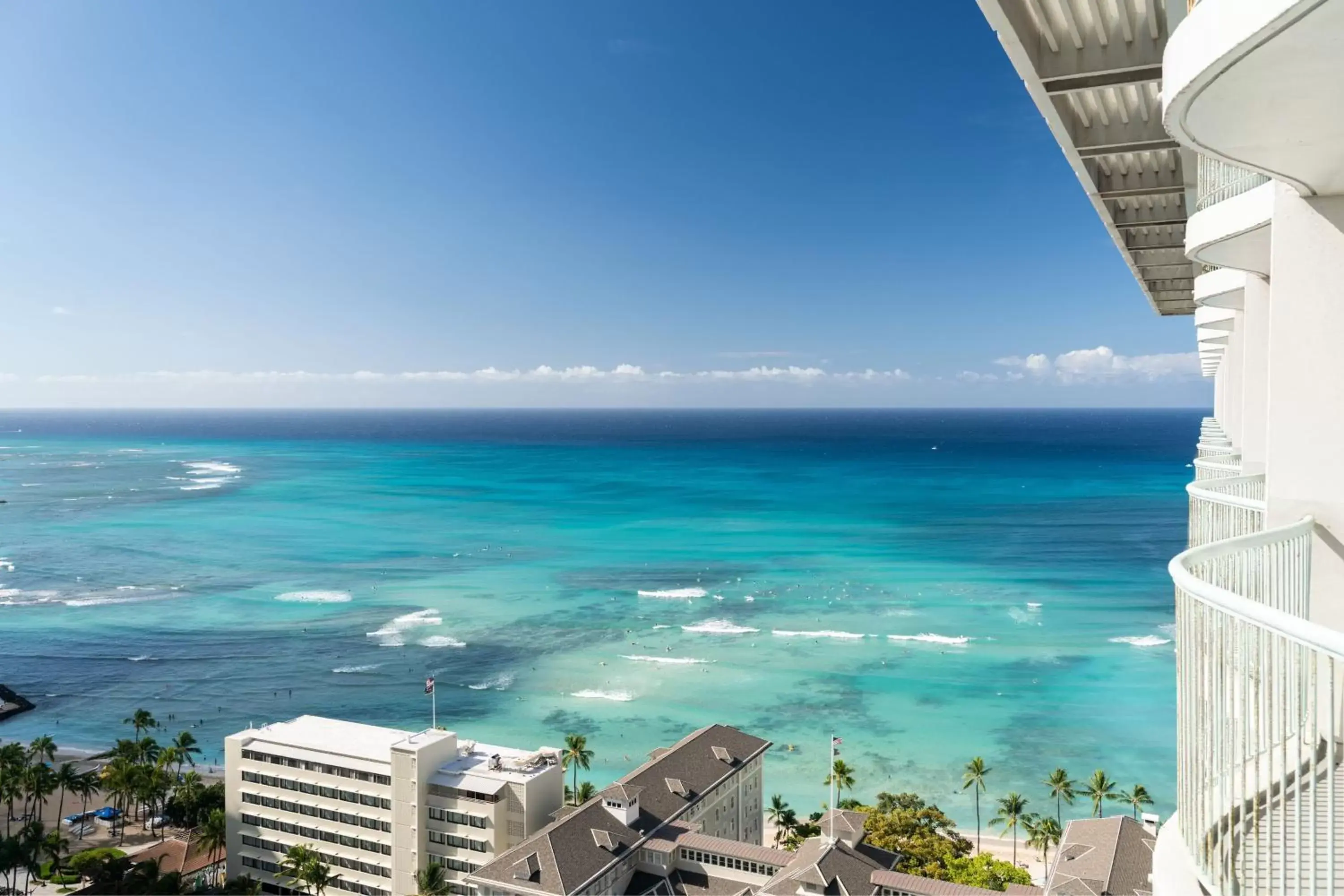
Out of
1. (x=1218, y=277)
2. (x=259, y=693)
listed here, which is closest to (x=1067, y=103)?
(x=1218, y=277)

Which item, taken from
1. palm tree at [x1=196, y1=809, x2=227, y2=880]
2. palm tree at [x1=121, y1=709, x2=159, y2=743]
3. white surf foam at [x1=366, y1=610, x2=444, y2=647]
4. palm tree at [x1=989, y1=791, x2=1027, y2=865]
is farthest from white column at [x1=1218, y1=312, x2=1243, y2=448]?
white surf foam at [x1=366, y1=610, x2=444, y2=647]

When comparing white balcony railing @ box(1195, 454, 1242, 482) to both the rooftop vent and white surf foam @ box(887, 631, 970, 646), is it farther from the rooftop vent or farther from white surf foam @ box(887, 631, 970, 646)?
white surf foam @ box(887, 631, 970, 646)

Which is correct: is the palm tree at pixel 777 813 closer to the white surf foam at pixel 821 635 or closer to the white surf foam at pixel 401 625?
the white surf foam at pixel 821 635

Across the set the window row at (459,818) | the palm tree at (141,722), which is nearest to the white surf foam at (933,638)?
the window row at (459,818)

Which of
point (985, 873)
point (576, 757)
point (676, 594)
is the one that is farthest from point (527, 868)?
point (676, 594)

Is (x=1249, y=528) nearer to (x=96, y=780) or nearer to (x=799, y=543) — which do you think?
(x=96, y=780)
